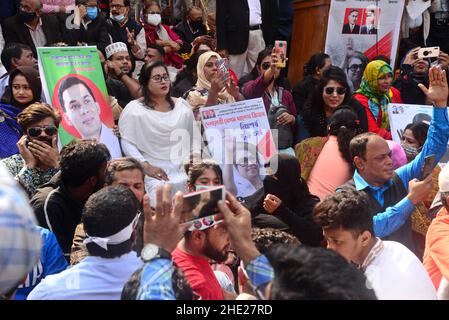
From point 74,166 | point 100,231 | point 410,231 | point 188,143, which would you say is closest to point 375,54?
point 188,143

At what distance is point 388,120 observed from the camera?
21.3 feet

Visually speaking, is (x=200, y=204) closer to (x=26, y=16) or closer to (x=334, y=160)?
(x=334, y=160)

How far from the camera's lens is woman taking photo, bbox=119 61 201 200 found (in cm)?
555

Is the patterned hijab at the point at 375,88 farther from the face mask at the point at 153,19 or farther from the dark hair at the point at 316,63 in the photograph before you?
the face mask at the point at 153,19

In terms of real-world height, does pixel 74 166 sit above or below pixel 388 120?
above

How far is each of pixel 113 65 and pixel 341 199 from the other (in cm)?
387

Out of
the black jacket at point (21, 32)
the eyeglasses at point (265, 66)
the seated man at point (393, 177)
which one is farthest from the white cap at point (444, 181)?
the black jacket at point (21, 32)

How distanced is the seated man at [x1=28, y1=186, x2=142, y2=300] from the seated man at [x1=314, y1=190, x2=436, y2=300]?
0.95 m

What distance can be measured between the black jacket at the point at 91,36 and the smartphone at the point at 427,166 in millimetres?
3846

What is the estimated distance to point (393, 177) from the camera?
4.28 meters

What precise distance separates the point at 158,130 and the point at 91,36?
6.45ft

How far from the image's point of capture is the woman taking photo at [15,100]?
526cm
